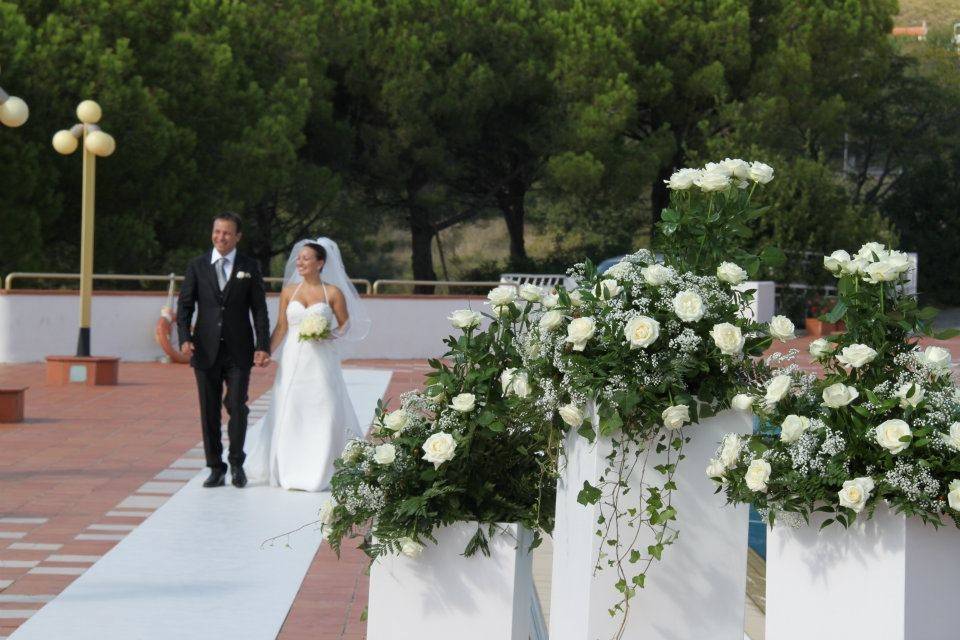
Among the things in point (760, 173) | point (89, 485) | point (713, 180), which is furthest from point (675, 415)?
point (89, 485)

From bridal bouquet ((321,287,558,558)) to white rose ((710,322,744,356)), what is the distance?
75cm

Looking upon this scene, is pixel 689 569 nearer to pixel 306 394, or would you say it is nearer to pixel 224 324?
pixel 224 324

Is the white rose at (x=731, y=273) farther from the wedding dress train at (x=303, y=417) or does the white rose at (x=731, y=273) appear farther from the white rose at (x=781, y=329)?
the wedding dress train at (x=303, y=417)

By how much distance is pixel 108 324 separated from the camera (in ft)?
74.1

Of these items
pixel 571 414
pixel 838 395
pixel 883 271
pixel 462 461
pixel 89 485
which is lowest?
pixel 89 485

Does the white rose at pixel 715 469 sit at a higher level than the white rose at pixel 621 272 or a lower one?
lower

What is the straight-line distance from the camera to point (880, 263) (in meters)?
3.95

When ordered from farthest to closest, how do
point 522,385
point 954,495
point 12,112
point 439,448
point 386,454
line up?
point 12,112 < point 386,454 < point 439,448 < point 522,385 < point 954,495

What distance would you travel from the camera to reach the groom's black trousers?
30.4ft

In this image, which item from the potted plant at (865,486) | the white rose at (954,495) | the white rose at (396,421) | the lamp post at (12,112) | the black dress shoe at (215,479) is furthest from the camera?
the lamp post at (12,112)

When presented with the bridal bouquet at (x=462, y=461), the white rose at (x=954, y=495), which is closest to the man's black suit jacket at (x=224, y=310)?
the bridal bouquet at (x=462, y=461)

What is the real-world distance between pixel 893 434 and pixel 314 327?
6.36 m

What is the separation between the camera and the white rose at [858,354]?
12.6ft

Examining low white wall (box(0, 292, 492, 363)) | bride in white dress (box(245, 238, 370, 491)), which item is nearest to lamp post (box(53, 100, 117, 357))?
low white wall (box(0, 292, 492, 363))
